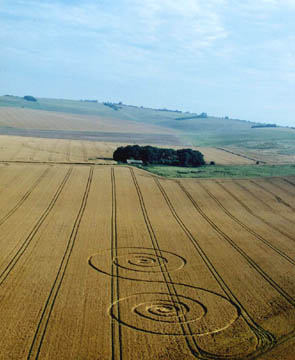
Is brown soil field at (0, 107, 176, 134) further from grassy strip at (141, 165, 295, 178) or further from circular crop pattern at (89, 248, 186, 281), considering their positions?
circular crop pattern at (89, 248, 186, 281)

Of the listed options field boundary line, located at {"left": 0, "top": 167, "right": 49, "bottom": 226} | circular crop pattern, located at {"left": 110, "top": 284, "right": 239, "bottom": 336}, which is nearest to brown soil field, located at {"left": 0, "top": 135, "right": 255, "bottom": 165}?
field boundary line, located at {"left": 0, "top": 167, "right": 49, "bottom": 226}

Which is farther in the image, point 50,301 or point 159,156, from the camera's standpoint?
point 159,156

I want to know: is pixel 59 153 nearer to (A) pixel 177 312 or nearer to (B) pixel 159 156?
(B) pixel 159 156

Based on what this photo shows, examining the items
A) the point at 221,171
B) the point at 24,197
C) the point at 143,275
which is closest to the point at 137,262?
the point at 143,275

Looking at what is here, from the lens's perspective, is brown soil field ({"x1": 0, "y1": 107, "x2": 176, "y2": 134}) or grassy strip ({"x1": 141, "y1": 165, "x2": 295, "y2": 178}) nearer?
grassy strip ({"x1": 141, "y1": 165, "x2": 295, "y2": 178})

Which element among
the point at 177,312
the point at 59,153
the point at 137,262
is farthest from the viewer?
the point at 59,153

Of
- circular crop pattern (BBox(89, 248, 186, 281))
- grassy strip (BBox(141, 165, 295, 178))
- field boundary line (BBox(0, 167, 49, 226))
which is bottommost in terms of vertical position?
field boundary line (BBox(0, 167, 49, 226))
